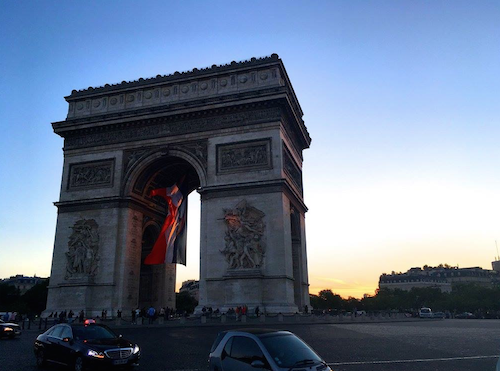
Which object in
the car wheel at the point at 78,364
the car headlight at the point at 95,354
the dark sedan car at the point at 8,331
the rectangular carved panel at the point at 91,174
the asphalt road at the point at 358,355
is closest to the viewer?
the car headlight at the point at 95,354

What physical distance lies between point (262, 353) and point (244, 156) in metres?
23.9

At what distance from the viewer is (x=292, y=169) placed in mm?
33438

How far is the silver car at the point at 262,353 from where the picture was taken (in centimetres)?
605

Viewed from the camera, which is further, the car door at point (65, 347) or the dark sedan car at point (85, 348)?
the car door at point (65, 347)

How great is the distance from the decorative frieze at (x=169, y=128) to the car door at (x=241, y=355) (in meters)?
23.7

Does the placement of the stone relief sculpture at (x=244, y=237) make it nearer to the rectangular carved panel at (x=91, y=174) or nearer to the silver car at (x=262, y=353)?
the rectangular carved panel at (x=91, y=174)

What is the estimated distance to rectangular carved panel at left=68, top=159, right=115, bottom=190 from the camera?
3250cm

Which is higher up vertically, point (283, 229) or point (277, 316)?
point (283, 229)

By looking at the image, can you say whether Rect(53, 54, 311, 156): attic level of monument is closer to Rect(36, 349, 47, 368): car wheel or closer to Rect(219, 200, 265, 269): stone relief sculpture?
Rect(219, 200, 265, 269): stone relief sculpture

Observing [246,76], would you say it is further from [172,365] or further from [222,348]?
[222,348]

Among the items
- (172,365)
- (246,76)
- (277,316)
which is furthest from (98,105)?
(172,365)

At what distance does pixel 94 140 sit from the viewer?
33.6m

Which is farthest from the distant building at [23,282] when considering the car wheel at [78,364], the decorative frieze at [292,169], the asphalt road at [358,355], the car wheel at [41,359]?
the car wheel at [78,364]

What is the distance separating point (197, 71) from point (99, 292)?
56.6 ft
